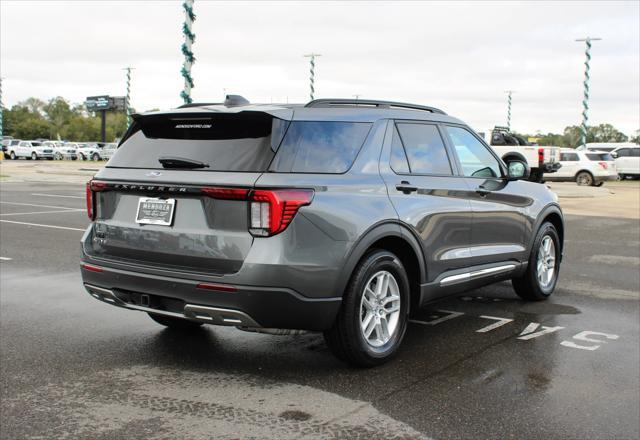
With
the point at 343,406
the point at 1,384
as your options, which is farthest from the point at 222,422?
the point at 1,384

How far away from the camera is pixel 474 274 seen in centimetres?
596

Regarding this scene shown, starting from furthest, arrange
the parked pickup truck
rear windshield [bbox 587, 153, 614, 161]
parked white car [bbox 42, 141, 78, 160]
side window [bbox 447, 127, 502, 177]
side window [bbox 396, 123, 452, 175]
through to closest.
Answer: parked white car [bbox 42, 141, 78, 160] → rear windshield [bbox 587, 153, 614, 161] → the parked pickup truck → side window [bbox 447, 127, 502, 177] → side window [bbox 396, 123, 452, 175]

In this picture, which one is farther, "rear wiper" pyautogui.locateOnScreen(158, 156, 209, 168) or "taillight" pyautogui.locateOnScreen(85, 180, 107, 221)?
"taillight" pyautogui.locateOnScreen(85, 180, 107, 221)

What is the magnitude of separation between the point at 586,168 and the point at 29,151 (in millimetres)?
50004

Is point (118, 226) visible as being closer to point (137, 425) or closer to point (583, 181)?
point (137, 425)

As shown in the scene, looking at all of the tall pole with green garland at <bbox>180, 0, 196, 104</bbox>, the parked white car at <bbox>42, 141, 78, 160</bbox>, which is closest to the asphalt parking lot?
the tall pole with green garland at <bbox>180, 0, 196, 104</bbox>

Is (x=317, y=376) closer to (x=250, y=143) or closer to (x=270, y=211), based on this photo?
(x=270, y=211)

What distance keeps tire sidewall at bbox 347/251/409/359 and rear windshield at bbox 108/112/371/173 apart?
2.21 feet

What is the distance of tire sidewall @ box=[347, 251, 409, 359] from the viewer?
469cm

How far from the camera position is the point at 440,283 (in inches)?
218

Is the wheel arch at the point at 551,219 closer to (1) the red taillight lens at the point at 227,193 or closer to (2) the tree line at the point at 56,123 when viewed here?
(1) the red taillight lens at the point at 227,193

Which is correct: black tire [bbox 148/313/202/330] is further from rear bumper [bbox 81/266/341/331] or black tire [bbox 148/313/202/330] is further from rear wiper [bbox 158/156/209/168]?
rear wiper [bbox 158/156/209/168]

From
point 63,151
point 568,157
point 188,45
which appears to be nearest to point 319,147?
point 188,45

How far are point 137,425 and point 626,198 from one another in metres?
24.2
